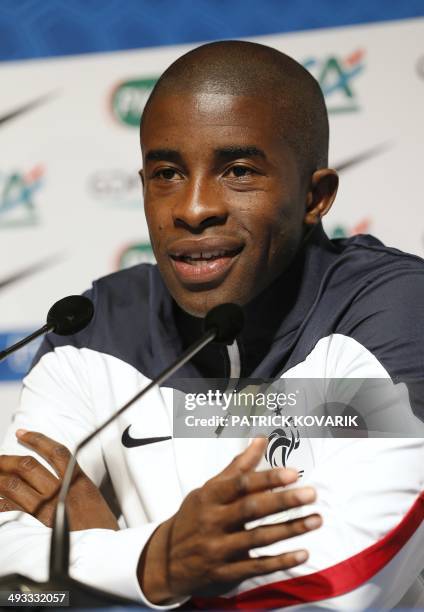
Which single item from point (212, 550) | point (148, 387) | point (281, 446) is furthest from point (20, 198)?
point (212, 550)

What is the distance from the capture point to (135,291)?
66.1 inches

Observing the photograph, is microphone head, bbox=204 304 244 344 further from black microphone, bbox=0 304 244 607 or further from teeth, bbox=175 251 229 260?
teeth, bbox=175 251 229 260

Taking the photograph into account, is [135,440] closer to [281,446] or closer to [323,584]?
[281,446]

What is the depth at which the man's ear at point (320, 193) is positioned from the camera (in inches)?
57.8

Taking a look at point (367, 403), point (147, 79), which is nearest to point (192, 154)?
point (367, 403)

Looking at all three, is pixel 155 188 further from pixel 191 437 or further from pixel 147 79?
pixel 147 79

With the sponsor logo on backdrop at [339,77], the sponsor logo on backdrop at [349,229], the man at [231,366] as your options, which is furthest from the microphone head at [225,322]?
the sponsor logo on backdrop at [339,77]

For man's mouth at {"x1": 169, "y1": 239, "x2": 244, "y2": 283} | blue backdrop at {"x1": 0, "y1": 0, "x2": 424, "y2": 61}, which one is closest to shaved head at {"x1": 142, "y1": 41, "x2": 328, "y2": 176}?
man's mouth at {"x1": 169, "y1": 239, "x2": 244, "y2": 283}

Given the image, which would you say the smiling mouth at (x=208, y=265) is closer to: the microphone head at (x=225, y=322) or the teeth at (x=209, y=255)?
the teeth at (x=209, y=255)

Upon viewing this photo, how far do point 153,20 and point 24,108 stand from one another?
1.31ft

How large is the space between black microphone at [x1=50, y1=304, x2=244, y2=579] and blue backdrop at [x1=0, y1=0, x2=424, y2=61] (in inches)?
42.0

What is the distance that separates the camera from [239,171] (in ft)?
4.40

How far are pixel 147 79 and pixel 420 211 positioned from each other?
29.0 inches

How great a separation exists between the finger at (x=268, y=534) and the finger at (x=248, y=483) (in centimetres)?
5
